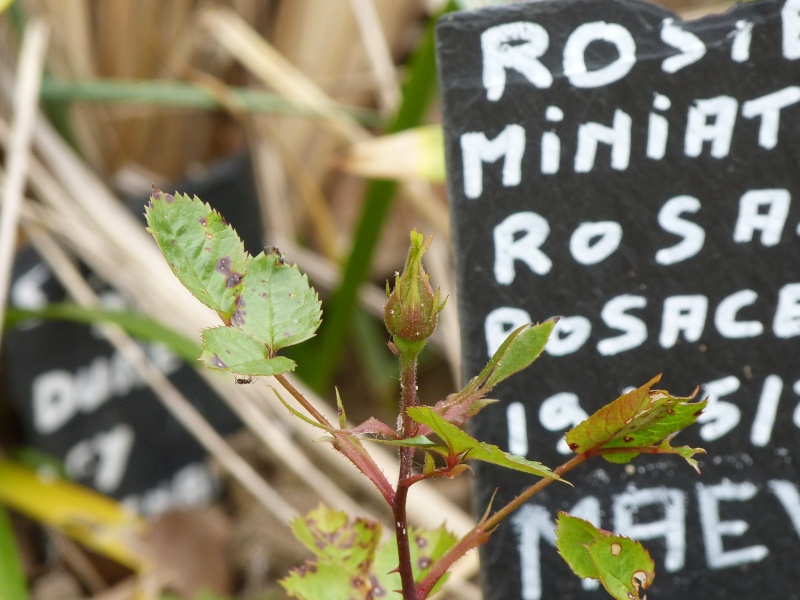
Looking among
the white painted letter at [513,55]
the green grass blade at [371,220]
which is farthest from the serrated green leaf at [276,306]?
the green grass blade at [371,220]

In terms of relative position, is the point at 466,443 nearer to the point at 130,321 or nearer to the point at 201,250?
the point at 201,250

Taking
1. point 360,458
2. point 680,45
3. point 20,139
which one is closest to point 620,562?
point 360,458

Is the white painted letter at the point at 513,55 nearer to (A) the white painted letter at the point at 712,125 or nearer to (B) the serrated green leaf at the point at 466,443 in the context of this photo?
(A) the white painted letter at the point at 712,125

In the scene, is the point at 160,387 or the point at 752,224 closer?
the point at 752,224

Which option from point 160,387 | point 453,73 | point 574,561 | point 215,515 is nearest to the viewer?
point 574,561

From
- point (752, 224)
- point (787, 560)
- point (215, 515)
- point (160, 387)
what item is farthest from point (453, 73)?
point (215, 515)

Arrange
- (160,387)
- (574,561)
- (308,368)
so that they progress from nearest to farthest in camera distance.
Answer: (574,561), (160,387), (308,368)

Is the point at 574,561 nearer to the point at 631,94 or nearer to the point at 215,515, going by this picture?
the point at 631,94
